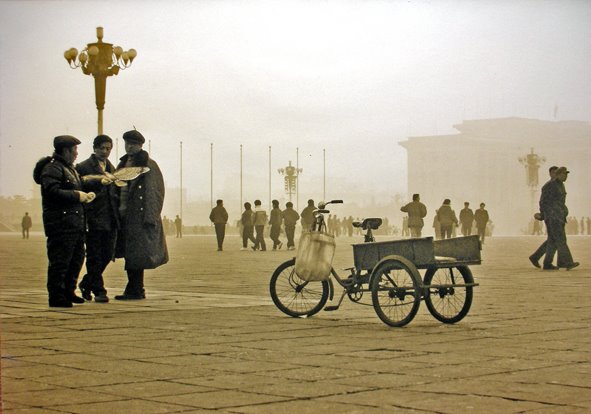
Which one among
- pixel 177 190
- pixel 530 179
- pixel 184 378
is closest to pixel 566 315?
pixel 184 378

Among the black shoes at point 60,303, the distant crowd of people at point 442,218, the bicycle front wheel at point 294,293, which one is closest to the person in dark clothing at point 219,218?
the distant crowd of people at point 442,218

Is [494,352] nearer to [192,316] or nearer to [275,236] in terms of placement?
[192,316]

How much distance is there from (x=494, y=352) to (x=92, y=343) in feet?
8.53

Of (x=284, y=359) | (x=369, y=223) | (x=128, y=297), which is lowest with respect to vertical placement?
(x=284, y=359)

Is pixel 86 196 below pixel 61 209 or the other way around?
the other way around

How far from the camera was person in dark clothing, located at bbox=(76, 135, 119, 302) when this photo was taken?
11055mm

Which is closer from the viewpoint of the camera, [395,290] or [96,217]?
[395,290]

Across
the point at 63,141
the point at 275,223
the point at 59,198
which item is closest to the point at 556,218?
the point at 63,141

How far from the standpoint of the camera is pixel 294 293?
31.6 feet

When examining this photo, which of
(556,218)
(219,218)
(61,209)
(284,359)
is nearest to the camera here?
(284,359)

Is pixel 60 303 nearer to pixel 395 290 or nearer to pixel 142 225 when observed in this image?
pixel 142 225

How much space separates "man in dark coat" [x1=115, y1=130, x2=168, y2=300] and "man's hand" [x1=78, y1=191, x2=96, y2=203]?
0.97 meters

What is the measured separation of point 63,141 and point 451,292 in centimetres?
396

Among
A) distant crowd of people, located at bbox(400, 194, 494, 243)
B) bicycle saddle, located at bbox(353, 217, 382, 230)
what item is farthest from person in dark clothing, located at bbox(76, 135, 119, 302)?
distant crowd of people, located at bbox(400, 194, 494, 243)
